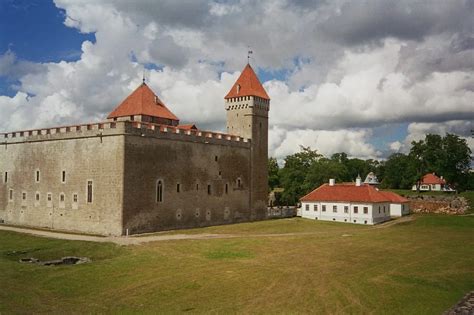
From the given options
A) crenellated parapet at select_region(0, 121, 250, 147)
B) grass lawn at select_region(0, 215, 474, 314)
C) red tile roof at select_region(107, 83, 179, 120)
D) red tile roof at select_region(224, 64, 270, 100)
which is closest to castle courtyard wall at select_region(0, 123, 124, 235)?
crenellated parapet at select_region(0, 121, 250, 147)

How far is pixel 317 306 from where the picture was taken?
16.3 m

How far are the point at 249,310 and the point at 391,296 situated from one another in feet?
18.7

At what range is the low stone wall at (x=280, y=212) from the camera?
53.4 meters

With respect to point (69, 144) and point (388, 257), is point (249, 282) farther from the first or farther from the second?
point (69, 144)

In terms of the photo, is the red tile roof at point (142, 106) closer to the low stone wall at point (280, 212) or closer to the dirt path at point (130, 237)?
the dirt path at point (130, 237)

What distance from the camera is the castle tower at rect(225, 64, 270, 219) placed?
49.9 metres

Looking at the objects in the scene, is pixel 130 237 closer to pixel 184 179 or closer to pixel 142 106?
pixel 184 179

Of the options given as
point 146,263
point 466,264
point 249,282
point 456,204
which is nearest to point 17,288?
point 146,263

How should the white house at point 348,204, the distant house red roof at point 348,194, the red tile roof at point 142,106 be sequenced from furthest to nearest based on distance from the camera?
the distant house red roof at point 348,194, the white house at point 348,204, the red tile roof at point 142,106

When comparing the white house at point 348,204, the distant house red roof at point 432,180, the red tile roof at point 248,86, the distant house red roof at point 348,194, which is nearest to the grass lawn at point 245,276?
the white house at point 348,204

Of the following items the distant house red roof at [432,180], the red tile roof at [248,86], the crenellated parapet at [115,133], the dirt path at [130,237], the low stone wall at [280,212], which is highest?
the red tile roof at [248,86]

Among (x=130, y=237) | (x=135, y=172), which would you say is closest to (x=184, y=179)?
(x=135, y=172)

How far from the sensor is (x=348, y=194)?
4959 cm

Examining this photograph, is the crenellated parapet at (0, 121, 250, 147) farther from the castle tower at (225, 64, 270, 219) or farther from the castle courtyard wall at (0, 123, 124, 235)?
the castle tower at (225, 64, 270, 219)
